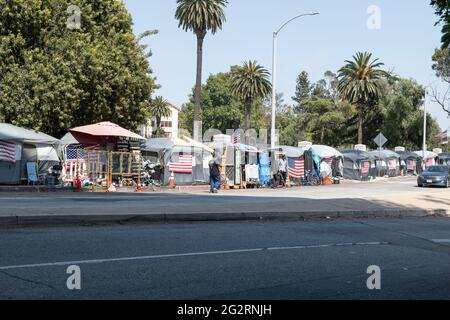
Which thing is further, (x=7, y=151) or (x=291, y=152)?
(x=291, y=152)

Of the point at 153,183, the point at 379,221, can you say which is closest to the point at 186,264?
the point at 379,221

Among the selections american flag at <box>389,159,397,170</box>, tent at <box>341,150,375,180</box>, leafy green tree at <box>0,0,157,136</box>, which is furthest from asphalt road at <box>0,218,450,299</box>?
american flag at <box>389,159,397,170</box>

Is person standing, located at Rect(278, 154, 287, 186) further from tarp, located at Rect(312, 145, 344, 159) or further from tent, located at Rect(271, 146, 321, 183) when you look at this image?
tarp, located at Rect(312, 145, 344, 159)

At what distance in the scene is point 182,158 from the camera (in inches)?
1169

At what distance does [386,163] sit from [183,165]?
25.2 metres

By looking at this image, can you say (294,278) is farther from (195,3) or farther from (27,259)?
(195,3)

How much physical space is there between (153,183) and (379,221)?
1522cm

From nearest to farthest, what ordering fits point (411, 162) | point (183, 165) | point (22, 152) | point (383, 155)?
point (22, 152)
point (183, 165)
point (383, 155)
point (411, 162)

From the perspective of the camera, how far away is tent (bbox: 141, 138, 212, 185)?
97.1 ft

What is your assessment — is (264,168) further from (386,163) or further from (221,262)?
(221,262)

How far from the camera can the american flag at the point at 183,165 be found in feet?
96.7

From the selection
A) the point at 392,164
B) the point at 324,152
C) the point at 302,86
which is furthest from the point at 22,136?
the point at 302,86

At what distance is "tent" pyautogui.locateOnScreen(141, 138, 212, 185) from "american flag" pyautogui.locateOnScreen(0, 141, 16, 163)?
25.6 feet
